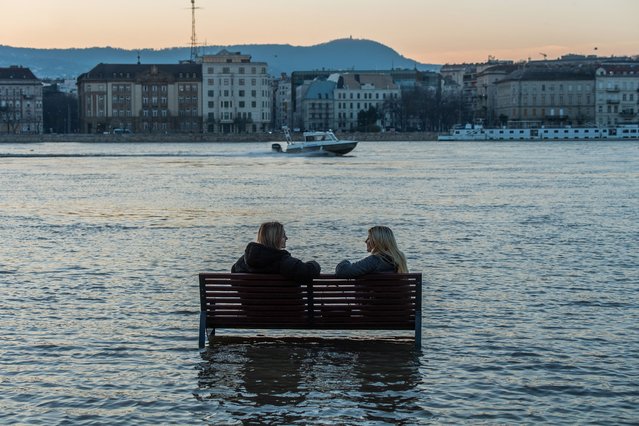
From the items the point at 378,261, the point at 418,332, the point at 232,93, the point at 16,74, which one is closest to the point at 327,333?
the point at 418,332

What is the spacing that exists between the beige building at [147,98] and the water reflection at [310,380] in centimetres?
15161

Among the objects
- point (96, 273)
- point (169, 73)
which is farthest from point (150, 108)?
point (96, 273)

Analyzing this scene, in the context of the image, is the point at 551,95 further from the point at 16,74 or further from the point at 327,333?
the point at 327,333

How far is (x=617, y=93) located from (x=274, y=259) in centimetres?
17802

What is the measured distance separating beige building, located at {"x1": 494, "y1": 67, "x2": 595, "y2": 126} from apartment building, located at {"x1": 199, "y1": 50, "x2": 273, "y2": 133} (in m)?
41.2

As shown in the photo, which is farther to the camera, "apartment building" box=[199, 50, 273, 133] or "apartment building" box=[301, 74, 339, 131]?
"apartment building" box=[301, 74, 339, 131]

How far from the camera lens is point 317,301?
11.1m

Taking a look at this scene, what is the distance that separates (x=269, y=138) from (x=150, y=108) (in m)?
21.4

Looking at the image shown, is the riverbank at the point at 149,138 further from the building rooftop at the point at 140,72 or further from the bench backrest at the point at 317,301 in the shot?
the bench backrest at the point at 317,301

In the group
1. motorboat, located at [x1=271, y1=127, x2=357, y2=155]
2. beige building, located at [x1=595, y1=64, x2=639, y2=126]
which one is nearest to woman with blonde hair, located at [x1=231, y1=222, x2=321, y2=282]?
motorboat, located at [x1=271, y1=127, x2=357, y2=155]

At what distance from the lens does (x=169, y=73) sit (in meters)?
164

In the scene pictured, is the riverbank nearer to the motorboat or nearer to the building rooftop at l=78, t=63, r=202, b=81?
the building rooftop at l=78, t=63, r=202, b=81

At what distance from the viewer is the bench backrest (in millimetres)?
10961

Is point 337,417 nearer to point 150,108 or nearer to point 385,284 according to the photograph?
point 385,284
